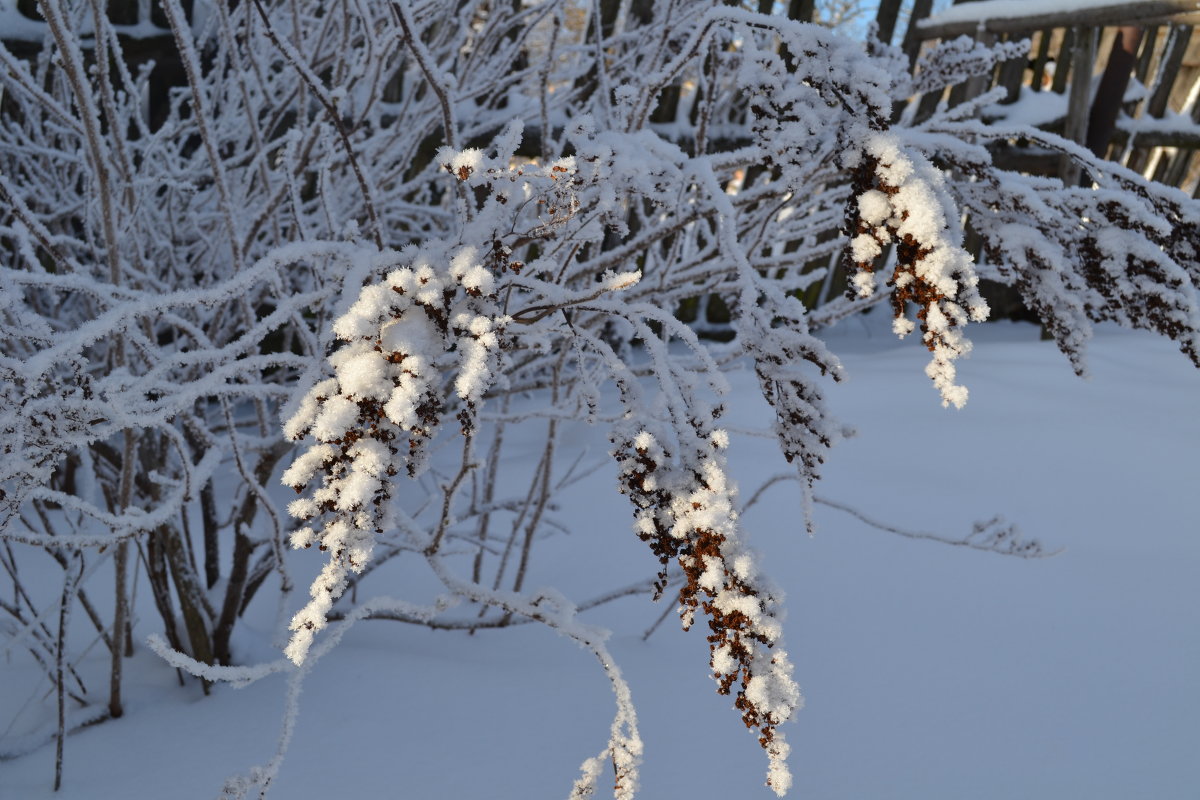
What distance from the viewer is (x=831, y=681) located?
1.26 metres

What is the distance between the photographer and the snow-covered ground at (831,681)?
1.08 metres

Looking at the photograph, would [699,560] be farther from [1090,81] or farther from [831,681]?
[1090,81]

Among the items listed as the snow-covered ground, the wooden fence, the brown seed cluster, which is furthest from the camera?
the wooden fence

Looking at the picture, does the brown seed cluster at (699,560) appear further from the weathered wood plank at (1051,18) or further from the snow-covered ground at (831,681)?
the weathered wood plank at (1051,18)

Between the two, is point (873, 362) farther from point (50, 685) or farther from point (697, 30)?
point (50, 685)

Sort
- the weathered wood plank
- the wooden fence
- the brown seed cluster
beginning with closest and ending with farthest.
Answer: the brown seed cluster
the weathered wood plank
the wooden fence

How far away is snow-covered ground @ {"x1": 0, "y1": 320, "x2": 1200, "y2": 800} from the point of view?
108 cm

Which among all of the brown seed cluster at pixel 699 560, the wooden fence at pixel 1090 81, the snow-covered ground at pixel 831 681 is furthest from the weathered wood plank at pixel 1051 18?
the brown seed cluster at pixel 699 560

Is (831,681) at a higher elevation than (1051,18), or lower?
lower


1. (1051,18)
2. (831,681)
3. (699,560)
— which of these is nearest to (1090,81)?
(1051,18)

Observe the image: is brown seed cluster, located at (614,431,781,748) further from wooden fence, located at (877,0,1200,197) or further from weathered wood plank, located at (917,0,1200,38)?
weathered wood plank, located at (917,0,1200,38)

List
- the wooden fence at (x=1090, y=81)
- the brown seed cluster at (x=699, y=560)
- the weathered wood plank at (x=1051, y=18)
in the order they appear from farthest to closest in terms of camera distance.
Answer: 1. the wooden fence at (x=1090, y=81)
2. the weathered wood plank at (x=1051, y=18)
3. the brown seed cluster at (x=699, y=560)

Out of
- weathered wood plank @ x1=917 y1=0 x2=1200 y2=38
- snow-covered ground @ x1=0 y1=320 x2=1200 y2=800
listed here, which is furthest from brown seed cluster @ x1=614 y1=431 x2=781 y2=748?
→ weathered wood plank @ x1=917 y1=0 x2=1200 y2=38

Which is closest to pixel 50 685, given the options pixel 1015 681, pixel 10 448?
pixel 10 448
